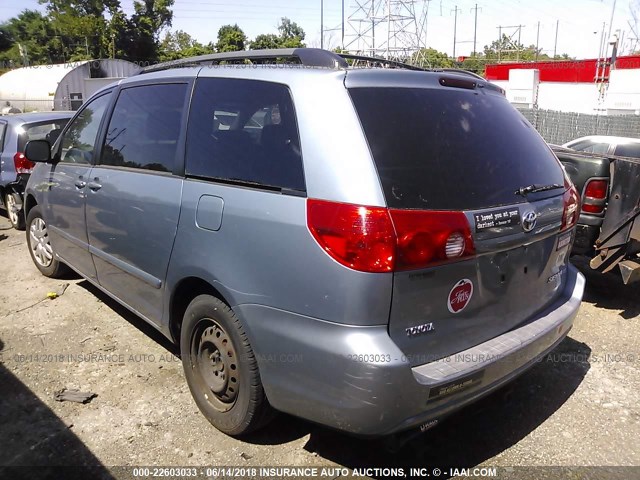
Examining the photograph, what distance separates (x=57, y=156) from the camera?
4484mm

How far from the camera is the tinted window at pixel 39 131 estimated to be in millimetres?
7116

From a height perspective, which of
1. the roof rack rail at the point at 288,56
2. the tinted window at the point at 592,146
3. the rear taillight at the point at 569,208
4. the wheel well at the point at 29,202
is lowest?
the wheel well at the point at 29,202

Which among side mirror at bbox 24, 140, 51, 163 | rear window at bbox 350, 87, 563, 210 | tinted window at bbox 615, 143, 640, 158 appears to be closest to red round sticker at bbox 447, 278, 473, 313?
rear window at bbox 350, 87, 563, 210

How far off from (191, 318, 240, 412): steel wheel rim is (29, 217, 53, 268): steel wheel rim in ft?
9.35

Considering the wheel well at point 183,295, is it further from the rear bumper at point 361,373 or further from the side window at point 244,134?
the side window at point 244,134

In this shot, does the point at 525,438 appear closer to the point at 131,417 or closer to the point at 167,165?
the point at 131,417

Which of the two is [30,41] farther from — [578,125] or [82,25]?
[578,125]

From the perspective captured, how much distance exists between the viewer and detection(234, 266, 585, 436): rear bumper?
209 cm

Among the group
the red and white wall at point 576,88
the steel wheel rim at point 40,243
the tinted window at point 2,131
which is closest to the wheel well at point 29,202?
the steel wheel rim at point 40,243

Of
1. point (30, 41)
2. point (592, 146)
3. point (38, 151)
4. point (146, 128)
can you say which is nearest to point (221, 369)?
point (146, 128)

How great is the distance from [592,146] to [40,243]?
8.42m

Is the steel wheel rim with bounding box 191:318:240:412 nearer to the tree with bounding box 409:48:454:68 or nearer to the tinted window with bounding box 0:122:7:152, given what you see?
the tinted window with bounding box 0:122:7:152

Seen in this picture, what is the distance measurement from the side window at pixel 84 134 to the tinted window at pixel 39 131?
2.97 metres

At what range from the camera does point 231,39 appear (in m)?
63.4
